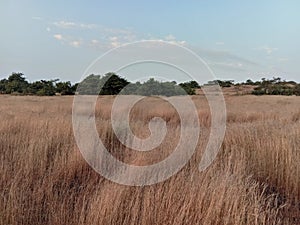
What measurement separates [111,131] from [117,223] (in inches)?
189

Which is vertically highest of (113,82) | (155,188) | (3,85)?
(3,85)

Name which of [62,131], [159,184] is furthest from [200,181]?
[62,131]

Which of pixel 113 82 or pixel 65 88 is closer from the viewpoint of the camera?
pixel 113 82

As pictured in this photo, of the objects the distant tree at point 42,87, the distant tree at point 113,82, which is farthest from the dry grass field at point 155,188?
the distant tree at point 42,87

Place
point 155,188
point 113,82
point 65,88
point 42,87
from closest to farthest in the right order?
point 155,188 → point 113,82 → point 65,88 → point 42,87

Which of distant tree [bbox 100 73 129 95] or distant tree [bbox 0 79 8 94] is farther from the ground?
distant tree [bbox 0 79 8 94]

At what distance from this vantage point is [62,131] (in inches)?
270

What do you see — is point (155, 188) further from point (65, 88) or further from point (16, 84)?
point (16, 84)

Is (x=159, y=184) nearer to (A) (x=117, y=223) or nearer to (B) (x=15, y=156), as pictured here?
Answer: (A) (x=117, y=223)

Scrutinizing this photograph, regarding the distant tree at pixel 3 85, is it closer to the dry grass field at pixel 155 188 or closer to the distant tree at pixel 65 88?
the distant tree at pixel 65 88

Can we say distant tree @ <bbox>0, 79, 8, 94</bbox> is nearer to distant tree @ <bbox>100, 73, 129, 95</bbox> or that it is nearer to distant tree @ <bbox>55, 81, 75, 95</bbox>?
distant tree @ <bbox>55, 81, 75, 95</bbox>

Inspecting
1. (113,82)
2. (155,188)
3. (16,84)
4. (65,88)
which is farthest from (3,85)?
(155,188)

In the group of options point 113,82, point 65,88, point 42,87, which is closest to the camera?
point 113,82

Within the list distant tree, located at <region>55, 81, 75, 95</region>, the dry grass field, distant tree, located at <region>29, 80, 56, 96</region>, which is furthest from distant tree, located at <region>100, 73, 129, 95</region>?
distant tree, located at <region>29, 80, 56, 96</region>
